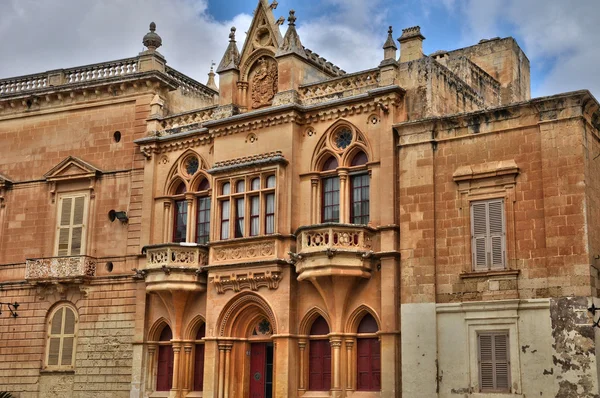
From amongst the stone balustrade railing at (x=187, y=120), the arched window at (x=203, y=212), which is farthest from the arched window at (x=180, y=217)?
the stone balustrade railing at (x=187, y=120)

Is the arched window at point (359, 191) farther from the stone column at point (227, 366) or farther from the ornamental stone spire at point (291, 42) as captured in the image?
the stone column at point (227, 366)

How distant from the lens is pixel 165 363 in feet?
87.8

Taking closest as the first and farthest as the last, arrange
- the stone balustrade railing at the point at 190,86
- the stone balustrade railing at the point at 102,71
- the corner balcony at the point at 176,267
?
the corner balcony at the point at 176,267, the stone balustrade railing at the point at 102,71, the stone balustrade railing at the point at 190,86

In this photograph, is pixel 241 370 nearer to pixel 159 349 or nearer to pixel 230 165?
pixel 159 349

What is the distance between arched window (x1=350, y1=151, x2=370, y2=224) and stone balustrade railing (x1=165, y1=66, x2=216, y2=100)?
9.08 metres

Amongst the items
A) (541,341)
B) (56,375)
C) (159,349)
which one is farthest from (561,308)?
(56,375)

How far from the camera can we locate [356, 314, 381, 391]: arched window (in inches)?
887

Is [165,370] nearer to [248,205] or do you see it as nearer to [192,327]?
[192,327]

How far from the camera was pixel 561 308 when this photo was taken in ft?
63.8

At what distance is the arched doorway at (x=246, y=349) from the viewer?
24.8 m

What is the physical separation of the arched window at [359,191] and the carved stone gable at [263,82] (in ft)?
13.1

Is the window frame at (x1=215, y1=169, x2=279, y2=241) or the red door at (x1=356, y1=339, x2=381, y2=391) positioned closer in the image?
the red door at (x1=356, y1=339, x2=381, y2=391)

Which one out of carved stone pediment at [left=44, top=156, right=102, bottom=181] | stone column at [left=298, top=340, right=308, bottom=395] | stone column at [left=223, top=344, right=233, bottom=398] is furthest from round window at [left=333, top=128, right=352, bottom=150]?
carved stone pediment at [left=44, top=156, right=102, bottom=181]

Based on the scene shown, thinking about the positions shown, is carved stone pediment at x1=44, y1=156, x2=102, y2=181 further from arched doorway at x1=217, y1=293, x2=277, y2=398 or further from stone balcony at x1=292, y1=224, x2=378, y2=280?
stone balcony at x1=292, y1=224, x2=378, y2=280
